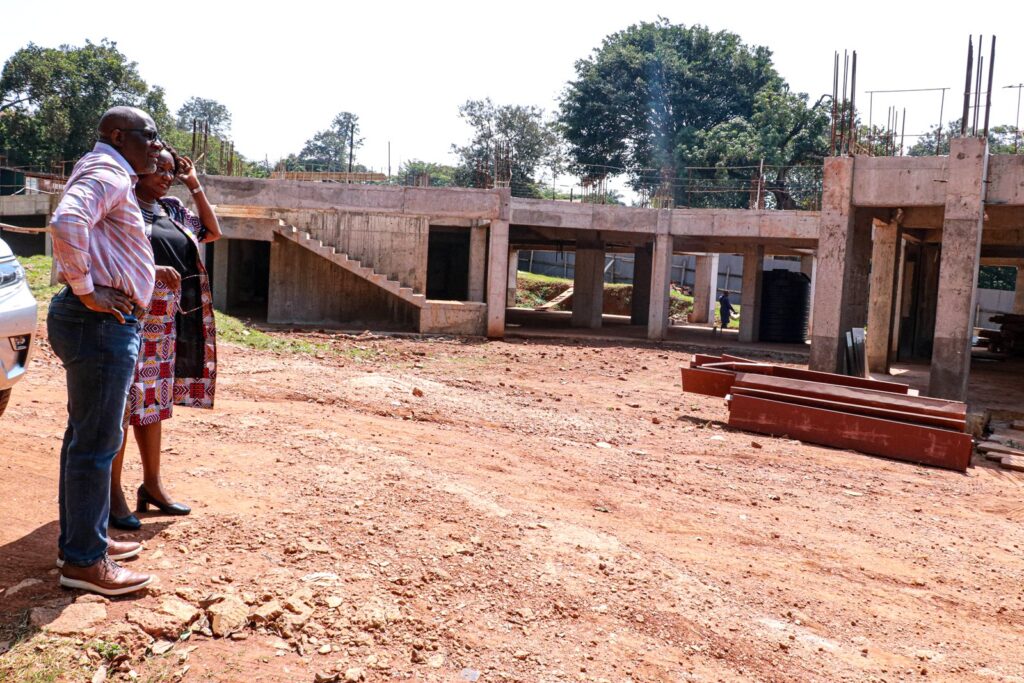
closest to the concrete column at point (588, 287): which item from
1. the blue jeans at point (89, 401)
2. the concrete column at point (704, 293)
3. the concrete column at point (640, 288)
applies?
the concrete column at point (640, 288)

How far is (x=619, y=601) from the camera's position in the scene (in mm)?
4406

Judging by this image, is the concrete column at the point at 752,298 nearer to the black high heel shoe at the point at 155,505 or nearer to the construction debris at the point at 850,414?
the construction debris at the point at 850,414

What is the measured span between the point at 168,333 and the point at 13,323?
0.87 meters

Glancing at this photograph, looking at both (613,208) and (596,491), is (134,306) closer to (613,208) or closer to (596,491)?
(596,491)

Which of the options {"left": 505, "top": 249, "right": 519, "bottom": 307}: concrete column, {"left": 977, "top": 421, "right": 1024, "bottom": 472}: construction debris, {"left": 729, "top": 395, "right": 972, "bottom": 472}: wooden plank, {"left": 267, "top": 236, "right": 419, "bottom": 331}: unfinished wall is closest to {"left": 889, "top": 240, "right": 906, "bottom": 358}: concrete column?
{"left": 977, "top": 421, "right": 1024, "bottom": 472}: construction debris

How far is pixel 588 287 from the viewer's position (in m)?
26.3

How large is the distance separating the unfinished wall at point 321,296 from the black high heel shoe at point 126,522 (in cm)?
1646

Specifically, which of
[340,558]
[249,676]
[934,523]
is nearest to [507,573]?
[340,558]

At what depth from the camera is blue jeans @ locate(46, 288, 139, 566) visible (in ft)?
10.6

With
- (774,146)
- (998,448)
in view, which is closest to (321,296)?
(998,448)

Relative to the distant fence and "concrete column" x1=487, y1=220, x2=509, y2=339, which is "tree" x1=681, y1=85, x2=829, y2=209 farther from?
"concrete column" x1=487, y1=220, x2=509, y2=339

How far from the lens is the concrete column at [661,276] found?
73.5 ft

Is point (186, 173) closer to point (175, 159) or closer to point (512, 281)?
point (175, 159)

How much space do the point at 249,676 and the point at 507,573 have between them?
1.57 m
